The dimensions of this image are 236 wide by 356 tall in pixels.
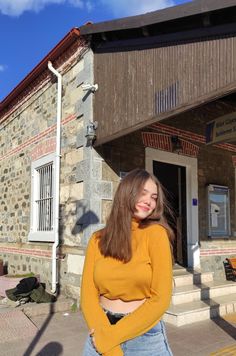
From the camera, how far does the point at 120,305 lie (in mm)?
2201

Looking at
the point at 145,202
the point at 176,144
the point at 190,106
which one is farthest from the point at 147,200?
the point at 176,144

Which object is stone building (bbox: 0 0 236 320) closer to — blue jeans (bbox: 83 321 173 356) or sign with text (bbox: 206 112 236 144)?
sign with text (bbox: 206 112 236 144)

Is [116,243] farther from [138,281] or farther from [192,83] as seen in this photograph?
[192,83]

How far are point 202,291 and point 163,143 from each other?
3.03 m

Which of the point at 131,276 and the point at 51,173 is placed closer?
the point at 131,276

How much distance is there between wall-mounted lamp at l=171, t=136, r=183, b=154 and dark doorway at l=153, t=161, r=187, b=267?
36 cm

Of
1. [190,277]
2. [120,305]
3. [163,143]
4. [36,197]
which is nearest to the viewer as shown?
[120,305]

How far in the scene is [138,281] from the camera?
213 centimetres

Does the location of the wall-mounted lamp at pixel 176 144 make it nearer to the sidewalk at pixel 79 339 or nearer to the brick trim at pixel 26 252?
the brick trim at pixel 26 252

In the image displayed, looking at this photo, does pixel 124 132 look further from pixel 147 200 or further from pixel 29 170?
pixel 147 200

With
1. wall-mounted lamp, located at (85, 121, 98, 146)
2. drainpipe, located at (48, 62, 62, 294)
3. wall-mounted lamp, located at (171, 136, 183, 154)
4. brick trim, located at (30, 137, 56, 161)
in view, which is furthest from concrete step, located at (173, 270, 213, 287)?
brick trim, located at (30, 137, 56, 161)

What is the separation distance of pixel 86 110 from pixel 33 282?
3.41m

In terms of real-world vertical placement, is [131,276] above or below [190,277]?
above

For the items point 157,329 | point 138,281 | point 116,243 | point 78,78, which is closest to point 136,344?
point 157,329
